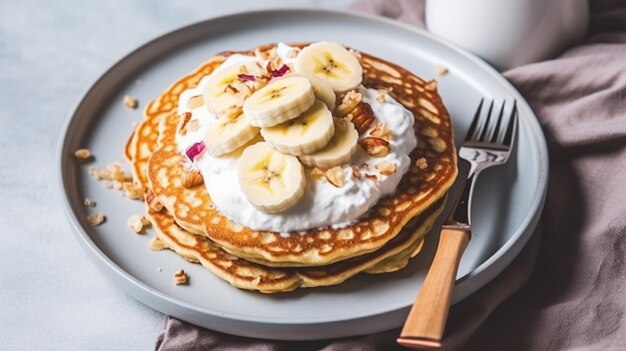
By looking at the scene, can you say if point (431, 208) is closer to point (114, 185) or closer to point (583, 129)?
point (583, 129)

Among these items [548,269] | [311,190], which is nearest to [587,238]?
[548,269]

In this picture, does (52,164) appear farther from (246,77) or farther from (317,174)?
(317,174)

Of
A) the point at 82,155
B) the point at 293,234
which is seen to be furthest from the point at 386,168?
the point at 82,155

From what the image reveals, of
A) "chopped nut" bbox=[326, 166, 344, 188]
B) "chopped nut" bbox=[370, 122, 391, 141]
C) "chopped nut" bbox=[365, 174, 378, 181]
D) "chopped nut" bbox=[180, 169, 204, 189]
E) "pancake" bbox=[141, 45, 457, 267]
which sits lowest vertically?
"pancake" bbox=[141, 45, 457, 267]

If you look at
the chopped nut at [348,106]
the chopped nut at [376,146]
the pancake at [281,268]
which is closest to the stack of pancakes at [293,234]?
the pancake at [281,268]

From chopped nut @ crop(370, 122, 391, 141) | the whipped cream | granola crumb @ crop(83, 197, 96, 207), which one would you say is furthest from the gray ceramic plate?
chopped nut @ crop(370, 122, 391, 141)

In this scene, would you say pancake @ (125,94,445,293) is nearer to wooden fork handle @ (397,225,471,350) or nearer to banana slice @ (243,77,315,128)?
wooden fork handle @ (397,225,471,350)

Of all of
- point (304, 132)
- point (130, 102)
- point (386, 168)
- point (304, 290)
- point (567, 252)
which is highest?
point (304, 132)
